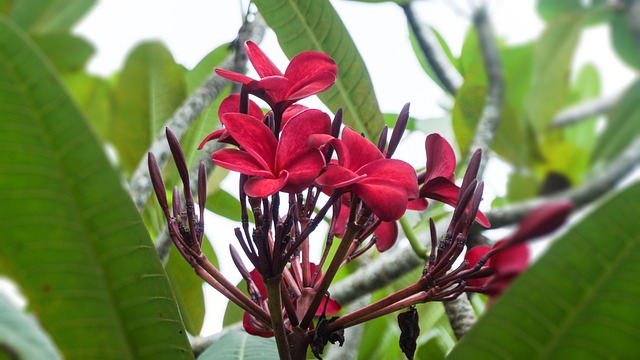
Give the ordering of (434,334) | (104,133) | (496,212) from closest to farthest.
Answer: (434,334) < (496,212) < (104,133)

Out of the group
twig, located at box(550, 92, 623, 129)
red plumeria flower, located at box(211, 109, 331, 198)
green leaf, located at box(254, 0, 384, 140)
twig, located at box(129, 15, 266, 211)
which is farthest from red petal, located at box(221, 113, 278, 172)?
twig, located at box(550, 92, 623, 129)

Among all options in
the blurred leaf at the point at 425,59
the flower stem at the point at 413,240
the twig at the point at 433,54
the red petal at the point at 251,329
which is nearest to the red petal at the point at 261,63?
the red petal at the point at 251,329

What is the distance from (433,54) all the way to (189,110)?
59cm

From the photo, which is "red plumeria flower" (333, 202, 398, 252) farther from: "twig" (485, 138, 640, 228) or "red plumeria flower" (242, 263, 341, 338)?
"twig" (485, 138, 640, 228)

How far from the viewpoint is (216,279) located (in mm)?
554

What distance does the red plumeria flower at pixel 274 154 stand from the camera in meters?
0.49

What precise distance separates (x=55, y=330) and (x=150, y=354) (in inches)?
2.5

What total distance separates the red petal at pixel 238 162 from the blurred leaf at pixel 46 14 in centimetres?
133

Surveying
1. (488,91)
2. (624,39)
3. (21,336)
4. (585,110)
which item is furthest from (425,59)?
(624,39)

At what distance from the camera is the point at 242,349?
0.64m

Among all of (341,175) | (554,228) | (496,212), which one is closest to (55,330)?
(341,175)

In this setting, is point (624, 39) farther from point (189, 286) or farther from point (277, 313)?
point (277, 313)

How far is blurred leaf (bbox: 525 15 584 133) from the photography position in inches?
83.3

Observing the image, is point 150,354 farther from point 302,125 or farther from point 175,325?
point 302,125
